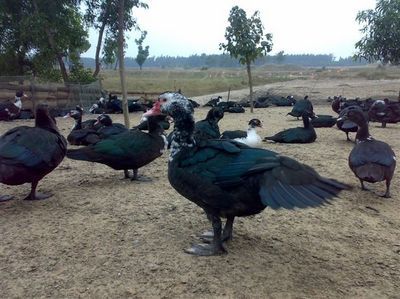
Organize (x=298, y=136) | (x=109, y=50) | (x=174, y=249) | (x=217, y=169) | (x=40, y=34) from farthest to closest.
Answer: (x=109, y=50), (x=40, y=34), (x=298, y=136), (x=174, y=249), (x=217, y=169)

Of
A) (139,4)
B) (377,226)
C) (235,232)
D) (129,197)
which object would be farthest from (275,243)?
(139,4)

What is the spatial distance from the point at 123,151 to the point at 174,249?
2931 mm

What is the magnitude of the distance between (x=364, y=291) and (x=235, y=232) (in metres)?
1.55

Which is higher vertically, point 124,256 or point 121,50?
point 121,50

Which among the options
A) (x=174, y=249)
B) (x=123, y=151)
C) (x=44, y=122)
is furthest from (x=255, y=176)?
(x=44, y=122)

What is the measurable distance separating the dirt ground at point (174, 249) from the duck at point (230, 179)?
15.7 inches

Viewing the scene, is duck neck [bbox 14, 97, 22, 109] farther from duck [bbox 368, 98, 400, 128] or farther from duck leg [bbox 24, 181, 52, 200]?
duck [bbox 368, 98, 400, 128]

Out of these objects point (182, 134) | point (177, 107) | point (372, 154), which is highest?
point (177, 107)

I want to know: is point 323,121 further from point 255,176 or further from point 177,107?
point 255,176

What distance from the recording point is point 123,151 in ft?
22.1

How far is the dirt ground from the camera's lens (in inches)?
136

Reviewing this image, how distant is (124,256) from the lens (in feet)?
13.1

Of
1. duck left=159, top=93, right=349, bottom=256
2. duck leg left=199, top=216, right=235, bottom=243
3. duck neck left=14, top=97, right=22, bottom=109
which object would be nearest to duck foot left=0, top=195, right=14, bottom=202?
duck left=159, top=93, right=349, bottom=256

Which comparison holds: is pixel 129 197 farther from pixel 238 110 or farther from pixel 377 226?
pixel 238 110
